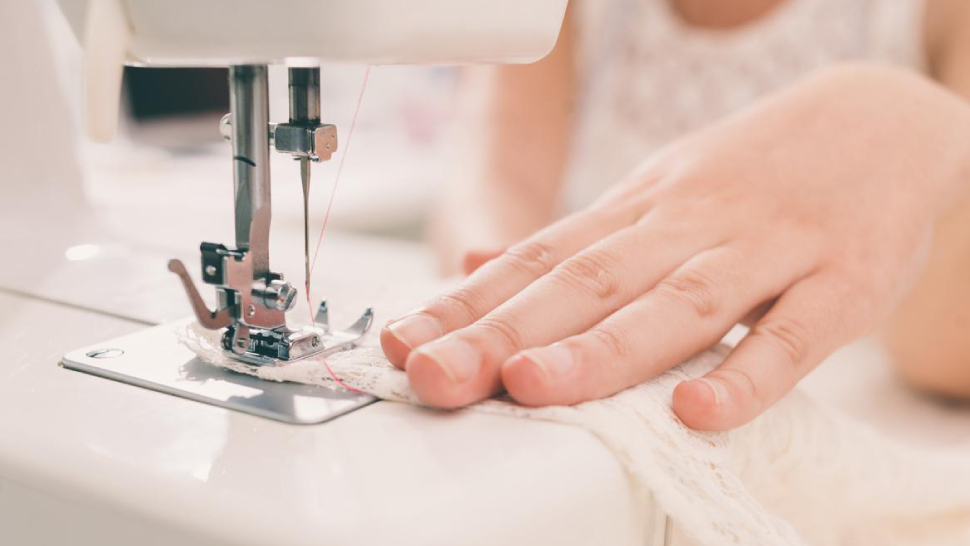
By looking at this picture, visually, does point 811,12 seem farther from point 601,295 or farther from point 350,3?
point 350,3

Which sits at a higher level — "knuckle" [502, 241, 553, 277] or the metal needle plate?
"knuckle" [502, 241, 553, 277]

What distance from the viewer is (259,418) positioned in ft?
1.28

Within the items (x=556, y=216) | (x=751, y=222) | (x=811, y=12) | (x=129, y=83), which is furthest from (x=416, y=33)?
(x=129, y=83)

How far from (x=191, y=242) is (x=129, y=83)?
4.31 ft

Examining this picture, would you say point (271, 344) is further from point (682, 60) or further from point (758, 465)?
point (682, 60)

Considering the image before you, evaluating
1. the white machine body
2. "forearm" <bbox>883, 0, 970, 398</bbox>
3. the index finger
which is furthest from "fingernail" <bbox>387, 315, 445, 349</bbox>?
"forearm" <bbox>883, 0, 970, 398</bbox>

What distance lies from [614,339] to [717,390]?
57mm

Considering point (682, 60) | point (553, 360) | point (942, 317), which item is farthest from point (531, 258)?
point (682, 60)

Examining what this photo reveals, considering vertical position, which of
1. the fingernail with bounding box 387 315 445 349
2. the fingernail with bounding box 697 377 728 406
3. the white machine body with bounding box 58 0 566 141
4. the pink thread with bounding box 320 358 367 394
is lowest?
the pink thread with bounding box 320 358 367 394

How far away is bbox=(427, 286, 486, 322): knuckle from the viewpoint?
0.47 m

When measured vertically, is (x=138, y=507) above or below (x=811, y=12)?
below

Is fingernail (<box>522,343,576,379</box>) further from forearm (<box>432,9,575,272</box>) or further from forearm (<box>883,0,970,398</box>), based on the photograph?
forearm (<box>432,9,575,272</box>)

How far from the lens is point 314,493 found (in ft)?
1.04

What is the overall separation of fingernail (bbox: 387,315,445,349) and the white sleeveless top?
2.91 ft
